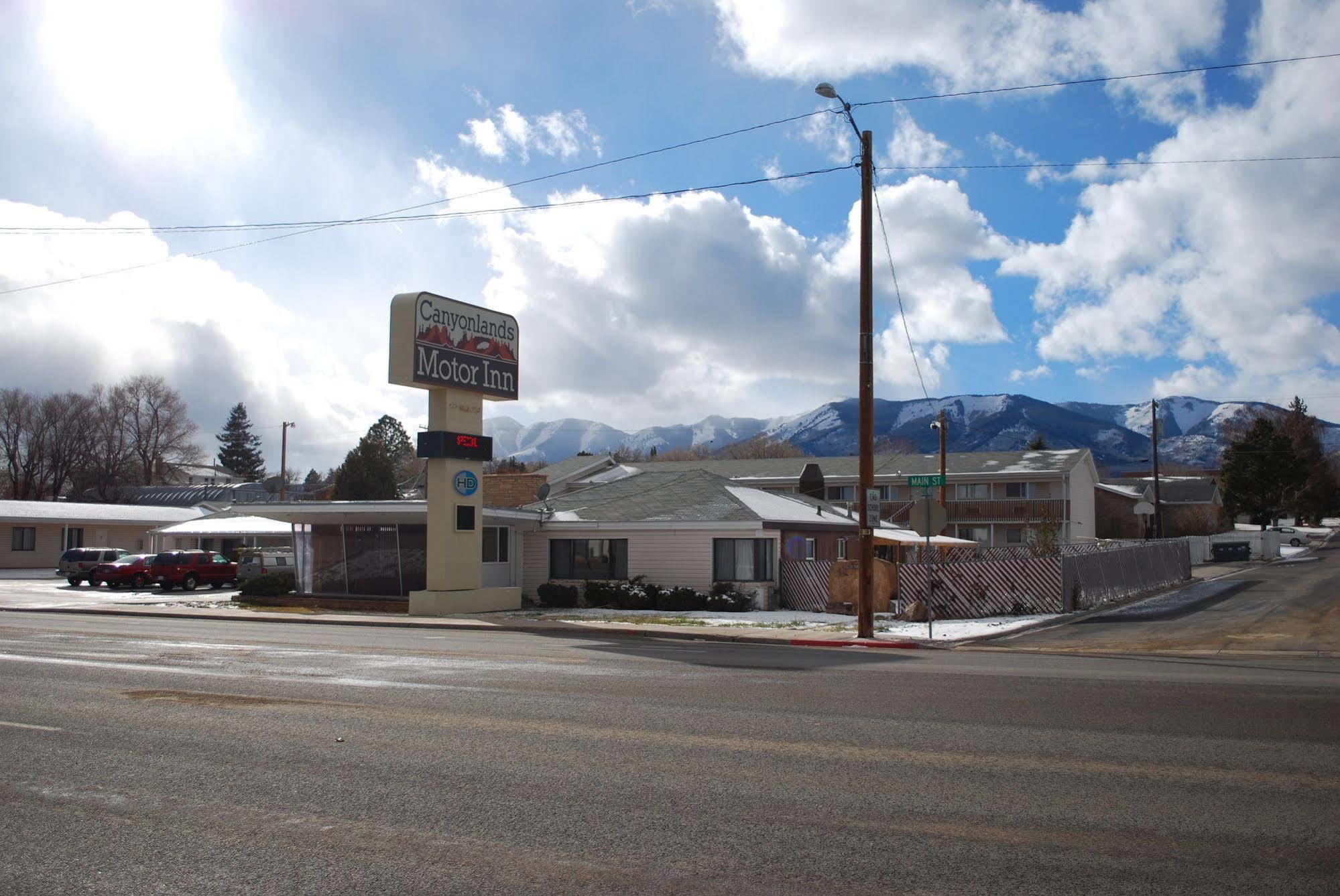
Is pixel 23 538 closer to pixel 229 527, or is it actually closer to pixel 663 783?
pixel 229 527

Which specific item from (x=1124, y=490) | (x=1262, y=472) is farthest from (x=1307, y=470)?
(x=1124, y=490)

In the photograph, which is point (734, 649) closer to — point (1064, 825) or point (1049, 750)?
point (1049, 750)

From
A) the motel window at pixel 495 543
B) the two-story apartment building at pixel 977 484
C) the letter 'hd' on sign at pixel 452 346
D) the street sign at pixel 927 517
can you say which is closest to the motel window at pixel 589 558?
the motel window at pixel 495 543

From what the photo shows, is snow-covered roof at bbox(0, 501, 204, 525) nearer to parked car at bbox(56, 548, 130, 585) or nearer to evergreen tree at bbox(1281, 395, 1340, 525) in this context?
parked car at bbox(56, 548, 130, 585)

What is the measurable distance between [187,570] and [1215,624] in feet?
123

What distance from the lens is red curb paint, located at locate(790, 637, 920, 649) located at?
20.6m

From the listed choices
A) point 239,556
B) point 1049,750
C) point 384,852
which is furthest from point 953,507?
point 384,852

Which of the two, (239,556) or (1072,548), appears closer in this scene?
(1072,548)

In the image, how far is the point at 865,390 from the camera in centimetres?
2197

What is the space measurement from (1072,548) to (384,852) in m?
33.5

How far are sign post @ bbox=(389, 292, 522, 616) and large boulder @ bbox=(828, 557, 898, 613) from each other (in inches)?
392

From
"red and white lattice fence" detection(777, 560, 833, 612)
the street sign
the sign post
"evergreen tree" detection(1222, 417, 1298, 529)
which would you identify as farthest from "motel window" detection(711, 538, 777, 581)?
"evergreen tree" detection(1222, 417, 1298, 529)

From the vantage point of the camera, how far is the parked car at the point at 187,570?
42438 mm

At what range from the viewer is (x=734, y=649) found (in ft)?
63.2
